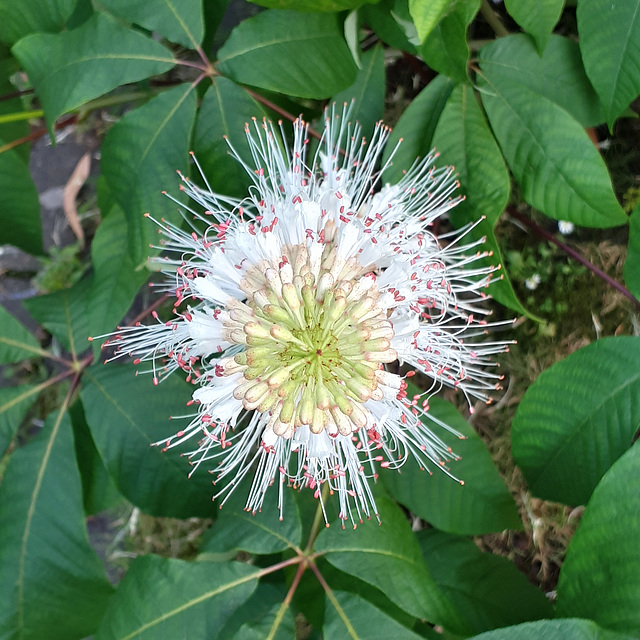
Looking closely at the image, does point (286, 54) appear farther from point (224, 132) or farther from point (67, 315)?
point (67, 315)

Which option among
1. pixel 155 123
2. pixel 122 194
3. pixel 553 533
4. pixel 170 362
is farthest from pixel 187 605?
pixel 553 533

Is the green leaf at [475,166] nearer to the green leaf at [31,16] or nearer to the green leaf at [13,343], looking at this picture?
the green leaf at [31,16]

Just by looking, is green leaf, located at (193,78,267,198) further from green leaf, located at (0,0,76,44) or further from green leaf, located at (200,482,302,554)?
green leaf, located at (200,482,302,554)

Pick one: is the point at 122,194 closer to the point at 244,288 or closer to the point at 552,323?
the point at 244,288

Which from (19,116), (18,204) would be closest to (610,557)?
(18,204)

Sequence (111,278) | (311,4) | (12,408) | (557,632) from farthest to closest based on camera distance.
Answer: (12,408) → (111,278) → (311,4) → (557,632)

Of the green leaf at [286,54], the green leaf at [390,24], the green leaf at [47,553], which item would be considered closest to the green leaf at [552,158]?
the green leaf at [390,24]

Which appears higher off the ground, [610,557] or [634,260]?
[634,260]
